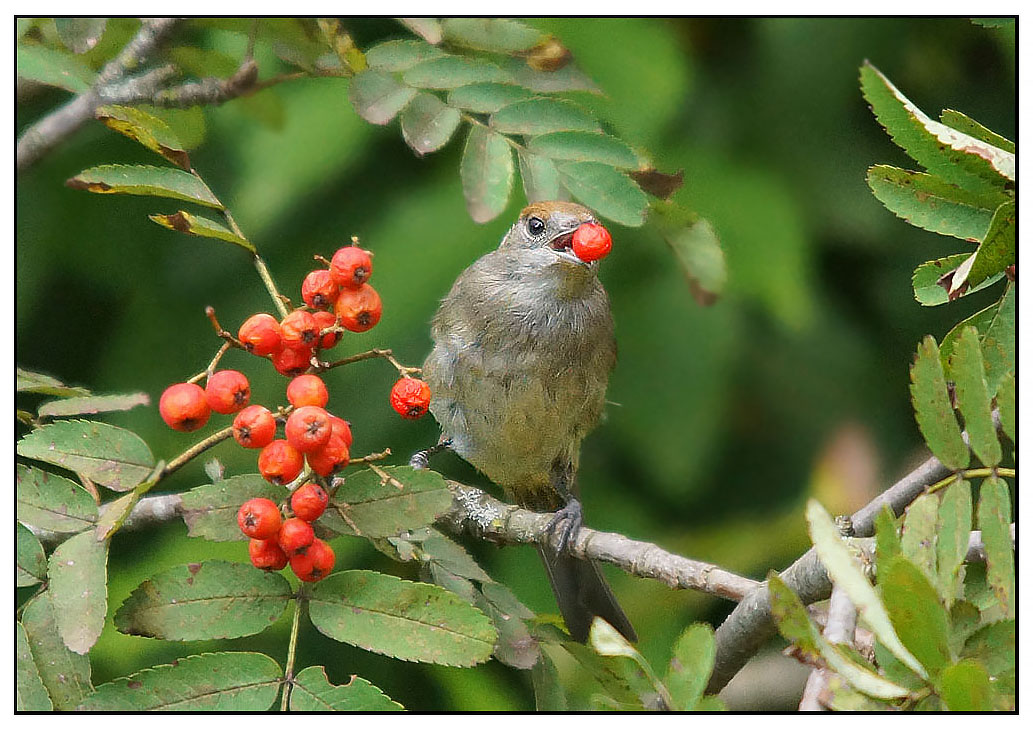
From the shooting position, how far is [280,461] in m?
1.67

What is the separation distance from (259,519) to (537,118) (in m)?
0.97

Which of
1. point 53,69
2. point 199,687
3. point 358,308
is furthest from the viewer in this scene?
point 53,69

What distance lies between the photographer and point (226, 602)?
1.72 m

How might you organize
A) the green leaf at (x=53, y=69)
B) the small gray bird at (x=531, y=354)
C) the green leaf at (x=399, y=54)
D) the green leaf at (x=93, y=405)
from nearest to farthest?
the green leaf at (x=93, y=405) < the green leaf at (x=53, y=69) < the green leaf at (x=399, y=54) < the small gray bird at (x=531, y=354)

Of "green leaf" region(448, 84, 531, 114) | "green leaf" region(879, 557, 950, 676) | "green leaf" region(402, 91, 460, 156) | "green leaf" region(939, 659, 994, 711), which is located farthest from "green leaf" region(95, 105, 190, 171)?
"green leaf" region(939, 659, 994, 711)

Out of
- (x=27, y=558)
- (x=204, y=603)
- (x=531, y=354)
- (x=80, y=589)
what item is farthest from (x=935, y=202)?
(x=531, y=354)

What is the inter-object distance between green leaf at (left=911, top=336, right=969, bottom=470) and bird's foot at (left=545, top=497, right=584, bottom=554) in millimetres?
1137

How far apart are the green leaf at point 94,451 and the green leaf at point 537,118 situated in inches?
36.7

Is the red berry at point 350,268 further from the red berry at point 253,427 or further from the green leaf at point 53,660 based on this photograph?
the green leaf at point 53,660

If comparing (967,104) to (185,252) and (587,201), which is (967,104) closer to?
(587,201)

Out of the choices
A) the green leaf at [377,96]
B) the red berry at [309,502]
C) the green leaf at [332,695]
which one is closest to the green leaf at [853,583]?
the green leaf at [332,695]

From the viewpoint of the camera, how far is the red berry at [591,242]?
9.67 feet

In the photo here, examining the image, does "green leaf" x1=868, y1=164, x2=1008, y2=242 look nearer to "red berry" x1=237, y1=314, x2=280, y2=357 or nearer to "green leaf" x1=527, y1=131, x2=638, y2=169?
"green leaf" x1=527, y1=131, x2=638, y2=169

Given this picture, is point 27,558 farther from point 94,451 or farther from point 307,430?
point 307,430
